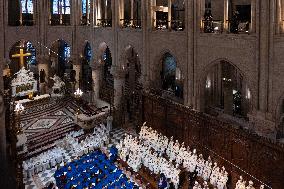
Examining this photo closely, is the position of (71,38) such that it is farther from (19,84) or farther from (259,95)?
(259,95)

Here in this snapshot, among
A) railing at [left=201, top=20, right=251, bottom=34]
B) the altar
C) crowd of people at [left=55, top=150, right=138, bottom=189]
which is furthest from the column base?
the altar

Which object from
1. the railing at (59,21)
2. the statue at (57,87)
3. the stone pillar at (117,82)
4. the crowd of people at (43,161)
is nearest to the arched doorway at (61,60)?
the railing at (59,21)

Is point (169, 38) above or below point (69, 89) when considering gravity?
above

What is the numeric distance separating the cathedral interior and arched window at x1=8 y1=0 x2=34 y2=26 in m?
0.39

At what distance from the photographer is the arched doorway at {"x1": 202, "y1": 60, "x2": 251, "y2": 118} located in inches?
760

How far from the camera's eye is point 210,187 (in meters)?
13.8

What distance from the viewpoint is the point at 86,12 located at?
26.5 m

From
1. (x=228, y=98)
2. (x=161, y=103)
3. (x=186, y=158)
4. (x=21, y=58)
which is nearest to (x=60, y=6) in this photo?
(x=21, y=58)

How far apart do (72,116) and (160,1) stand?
1070cm

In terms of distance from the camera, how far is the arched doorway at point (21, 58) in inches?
1119

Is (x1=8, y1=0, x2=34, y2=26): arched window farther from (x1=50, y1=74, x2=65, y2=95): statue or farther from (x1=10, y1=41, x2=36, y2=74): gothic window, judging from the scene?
(x1=50, y1=74, x2=65, y2=95): statue

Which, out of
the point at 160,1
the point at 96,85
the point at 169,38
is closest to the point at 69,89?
the point at 96,85

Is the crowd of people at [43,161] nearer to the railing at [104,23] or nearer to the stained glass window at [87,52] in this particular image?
the railing at [104,23]

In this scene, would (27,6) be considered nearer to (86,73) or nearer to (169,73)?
(86,73)
